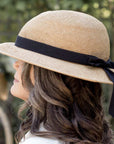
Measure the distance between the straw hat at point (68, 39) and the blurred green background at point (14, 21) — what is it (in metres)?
2.00

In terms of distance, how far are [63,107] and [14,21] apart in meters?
4.51

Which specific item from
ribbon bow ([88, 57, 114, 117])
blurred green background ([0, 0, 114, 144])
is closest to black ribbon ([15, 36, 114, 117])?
ribbon bow ([88, 57, 114, 117])

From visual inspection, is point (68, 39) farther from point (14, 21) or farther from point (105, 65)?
point (14, 21)

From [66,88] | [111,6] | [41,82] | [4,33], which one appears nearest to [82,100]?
[66,88]

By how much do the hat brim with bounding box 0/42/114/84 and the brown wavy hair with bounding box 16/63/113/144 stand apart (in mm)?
63

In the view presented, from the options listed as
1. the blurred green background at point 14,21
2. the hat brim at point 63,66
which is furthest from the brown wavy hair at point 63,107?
the blurred green background at point 14,21

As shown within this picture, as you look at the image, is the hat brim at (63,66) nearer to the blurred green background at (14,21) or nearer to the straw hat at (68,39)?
the straw hat at (68,39)

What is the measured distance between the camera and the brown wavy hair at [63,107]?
1.49 m

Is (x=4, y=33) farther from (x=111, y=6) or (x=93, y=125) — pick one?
(x=93, y=125)

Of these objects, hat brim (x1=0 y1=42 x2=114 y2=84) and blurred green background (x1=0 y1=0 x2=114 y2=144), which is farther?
blurred green background (x1=0 y1=0 x2=114 y2=144)

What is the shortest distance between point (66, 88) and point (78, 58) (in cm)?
16

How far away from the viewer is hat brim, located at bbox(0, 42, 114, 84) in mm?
1498

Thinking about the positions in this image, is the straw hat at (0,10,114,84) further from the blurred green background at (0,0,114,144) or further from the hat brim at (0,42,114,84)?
the blurred green background at (0,0,114,144)

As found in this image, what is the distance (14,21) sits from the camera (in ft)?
19.2
